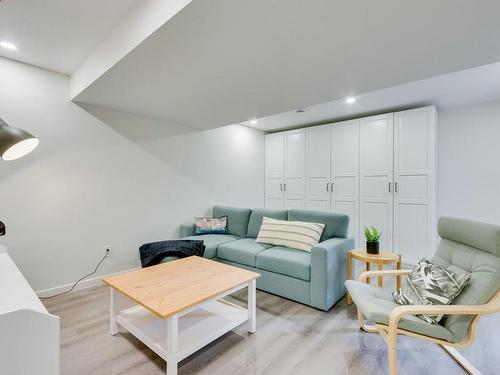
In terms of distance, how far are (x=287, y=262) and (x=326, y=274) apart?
16.3 inches

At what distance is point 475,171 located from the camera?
3578 mm

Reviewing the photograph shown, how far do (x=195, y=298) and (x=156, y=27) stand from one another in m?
1.73

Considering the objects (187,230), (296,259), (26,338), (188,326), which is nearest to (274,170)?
(187,230)

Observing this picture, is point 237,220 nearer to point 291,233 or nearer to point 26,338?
point 291,233

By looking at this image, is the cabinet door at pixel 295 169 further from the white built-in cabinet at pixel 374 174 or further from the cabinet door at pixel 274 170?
the cabinet door at pixel 274 170

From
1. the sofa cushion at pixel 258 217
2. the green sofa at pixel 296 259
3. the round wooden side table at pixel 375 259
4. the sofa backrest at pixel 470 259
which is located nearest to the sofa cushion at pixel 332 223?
the green sofa at pixel 296 259

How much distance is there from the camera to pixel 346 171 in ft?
14.0

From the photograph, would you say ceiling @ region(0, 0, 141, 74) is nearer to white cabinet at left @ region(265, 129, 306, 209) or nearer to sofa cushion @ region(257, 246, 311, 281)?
sofa cushion @ region(257, 246, 311, 281)

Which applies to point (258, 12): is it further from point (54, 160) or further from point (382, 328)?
point (54, 160)

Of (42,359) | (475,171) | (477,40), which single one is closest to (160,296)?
(42,359)

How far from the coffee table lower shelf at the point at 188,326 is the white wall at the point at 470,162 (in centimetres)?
365

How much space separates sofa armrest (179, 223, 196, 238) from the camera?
361 cm

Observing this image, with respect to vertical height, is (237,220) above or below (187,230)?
above

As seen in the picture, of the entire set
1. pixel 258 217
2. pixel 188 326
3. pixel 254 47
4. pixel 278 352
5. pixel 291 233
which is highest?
pixel 254 47
